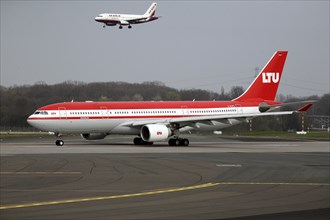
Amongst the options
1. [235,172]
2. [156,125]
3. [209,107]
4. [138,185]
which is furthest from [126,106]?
[138,185]

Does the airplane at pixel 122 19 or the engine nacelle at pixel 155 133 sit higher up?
the airplane at pixel 122 19

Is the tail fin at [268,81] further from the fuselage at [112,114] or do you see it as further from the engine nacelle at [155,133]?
the engine nacelle at [155,133]

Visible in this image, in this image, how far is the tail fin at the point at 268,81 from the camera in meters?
57.7

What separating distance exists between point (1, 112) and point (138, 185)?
66840 mm

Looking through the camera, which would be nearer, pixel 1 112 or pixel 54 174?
pixel 54 174

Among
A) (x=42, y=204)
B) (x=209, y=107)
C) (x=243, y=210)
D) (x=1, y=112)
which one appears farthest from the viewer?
(x=1, y=112)

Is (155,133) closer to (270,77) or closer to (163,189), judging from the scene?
(270,77)

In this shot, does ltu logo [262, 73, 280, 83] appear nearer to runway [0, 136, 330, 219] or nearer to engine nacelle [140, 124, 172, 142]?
engine nacelle [140, 124, 172, 142]

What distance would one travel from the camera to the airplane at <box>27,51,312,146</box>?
157 feet

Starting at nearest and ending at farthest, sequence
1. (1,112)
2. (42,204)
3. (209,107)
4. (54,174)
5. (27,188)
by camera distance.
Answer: (42,204), (27,188), (54,174), (209,107), (1,112)

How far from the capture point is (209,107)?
174 ft

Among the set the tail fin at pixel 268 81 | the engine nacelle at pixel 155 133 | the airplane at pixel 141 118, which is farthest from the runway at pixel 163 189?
the tail fin at pixel 268 81

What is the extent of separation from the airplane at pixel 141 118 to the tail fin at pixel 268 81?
283 centimetres

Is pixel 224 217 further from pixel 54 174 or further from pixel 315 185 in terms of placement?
pixel 54 174
